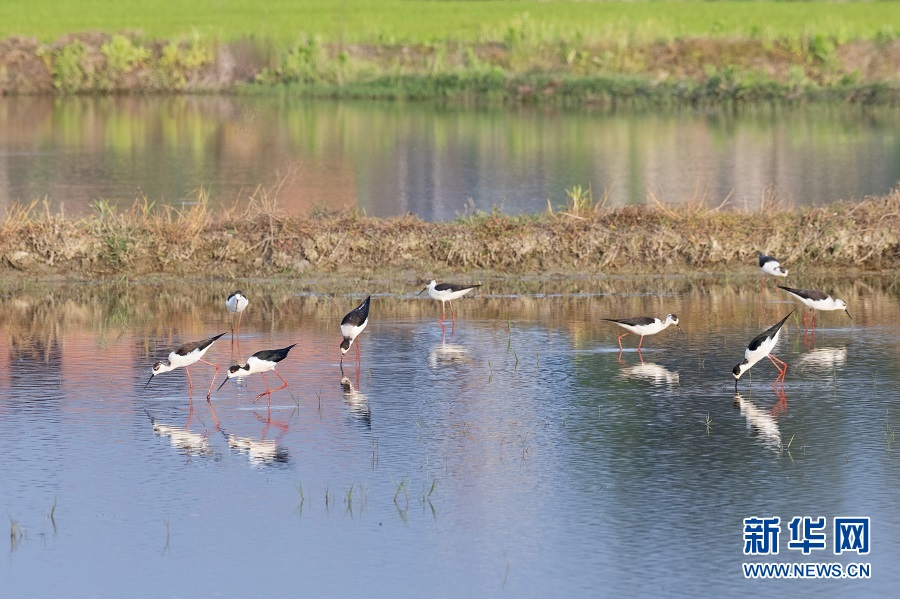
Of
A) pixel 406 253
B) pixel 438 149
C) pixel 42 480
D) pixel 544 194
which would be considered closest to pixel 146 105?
pixel 438 149

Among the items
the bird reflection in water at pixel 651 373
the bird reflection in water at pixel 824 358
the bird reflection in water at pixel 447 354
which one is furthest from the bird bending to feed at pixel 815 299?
the bird reflection in water at pixel 447 354

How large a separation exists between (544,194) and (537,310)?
13.3 metres

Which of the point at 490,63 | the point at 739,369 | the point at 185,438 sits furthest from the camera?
the point at 490,63

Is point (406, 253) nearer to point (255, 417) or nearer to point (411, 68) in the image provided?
point (255, 417)

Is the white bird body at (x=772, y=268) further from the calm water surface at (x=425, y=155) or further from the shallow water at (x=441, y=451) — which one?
the calm water surface at (x=425, y=155)

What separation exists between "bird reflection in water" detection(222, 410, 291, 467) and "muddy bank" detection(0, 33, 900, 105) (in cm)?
5005

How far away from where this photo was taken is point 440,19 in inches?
3531

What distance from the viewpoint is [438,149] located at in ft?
154

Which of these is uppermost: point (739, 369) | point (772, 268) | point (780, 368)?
point (772, 268)

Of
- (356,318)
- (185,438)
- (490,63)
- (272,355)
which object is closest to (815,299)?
(356,318)

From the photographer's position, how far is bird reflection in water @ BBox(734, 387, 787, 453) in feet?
48.6

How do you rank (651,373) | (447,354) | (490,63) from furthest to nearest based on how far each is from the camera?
(490,63), (447,354), (651,373)

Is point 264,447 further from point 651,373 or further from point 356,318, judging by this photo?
point 651,373

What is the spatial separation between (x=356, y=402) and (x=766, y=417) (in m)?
4.49
